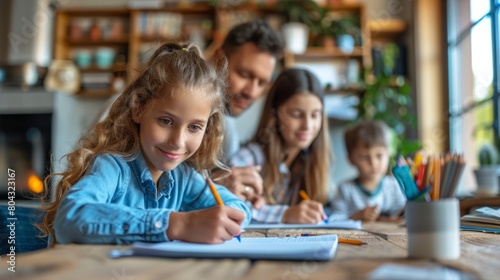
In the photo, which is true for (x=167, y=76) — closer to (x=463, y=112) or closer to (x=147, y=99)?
(x=147, y=99)

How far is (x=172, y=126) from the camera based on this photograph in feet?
3.03

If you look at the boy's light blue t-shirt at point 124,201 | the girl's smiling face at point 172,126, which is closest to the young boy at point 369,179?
the boy's light blue t-shirt at point 124,201

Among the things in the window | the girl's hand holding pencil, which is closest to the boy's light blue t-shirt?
the girl's hand holding pencil

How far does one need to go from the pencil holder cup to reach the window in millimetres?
1825

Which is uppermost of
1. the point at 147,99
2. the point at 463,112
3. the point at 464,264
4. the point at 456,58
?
the point at 456,58

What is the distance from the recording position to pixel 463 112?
303 centimetres

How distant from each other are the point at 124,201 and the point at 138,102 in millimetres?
185

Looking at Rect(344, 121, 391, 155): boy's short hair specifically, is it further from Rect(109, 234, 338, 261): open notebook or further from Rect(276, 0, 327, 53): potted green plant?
Rect(109, 234, 338, 261): open notebook

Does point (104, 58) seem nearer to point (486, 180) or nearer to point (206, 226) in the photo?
point (486, 180)

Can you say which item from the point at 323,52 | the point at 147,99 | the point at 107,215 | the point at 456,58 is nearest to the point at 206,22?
the point at 323,52

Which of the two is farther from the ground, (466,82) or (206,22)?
(206,22)

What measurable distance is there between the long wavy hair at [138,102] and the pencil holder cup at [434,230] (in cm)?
46

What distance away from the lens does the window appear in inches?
98.3

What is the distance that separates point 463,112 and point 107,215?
8.94 ft
